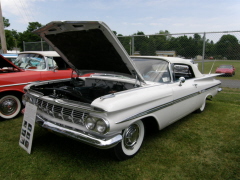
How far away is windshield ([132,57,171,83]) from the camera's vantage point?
3258mm

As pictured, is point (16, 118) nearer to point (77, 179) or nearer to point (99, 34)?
point (77, 179)

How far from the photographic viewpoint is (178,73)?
4.41 meters

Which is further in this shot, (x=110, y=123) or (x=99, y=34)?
(x=99, y=34)

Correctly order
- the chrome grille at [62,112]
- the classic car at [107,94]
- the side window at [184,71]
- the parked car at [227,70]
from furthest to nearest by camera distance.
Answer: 1. the parked car at [227,70]
2. the side window at [184,71]
3. the chrome grille at [62,112]
4. the classic car at [107,94]

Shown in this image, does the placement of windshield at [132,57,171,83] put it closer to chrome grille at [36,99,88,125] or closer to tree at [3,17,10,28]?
chrome grille at [36,99,88,125]

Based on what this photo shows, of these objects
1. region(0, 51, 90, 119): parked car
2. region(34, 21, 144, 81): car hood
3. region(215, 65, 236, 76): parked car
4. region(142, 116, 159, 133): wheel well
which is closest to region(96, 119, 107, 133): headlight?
region(142, 116, 159, 133): wheel well

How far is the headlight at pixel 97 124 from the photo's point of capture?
6.91 feet

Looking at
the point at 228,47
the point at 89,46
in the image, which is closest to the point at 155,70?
the point at 89,46

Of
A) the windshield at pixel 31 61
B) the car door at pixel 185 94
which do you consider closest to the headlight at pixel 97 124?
the car door at pixel 185 94

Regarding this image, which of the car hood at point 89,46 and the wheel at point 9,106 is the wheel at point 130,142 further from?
the wheel at point 9,106

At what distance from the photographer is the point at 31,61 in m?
5.07

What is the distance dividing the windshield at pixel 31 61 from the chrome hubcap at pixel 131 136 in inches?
128

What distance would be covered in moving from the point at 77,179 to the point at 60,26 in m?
1.94

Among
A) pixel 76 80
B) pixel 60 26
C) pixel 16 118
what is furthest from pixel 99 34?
pixel 16 118
